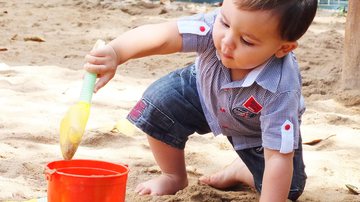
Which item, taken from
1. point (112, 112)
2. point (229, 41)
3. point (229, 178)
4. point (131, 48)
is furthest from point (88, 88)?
point (112, 112)

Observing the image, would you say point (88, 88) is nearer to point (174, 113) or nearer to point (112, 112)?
point (174, 113)

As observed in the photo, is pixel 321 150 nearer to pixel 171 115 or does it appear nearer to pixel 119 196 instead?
pixel 171 115

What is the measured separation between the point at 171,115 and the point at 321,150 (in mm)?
739

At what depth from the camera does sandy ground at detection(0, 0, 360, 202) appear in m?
2.19

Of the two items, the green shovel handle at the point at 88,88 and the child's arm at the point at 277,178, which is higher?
the green shovel handle at the point at 88,88

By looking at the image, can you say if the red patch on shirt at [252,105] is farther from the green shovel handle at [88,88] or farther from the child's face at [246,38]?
the green shovel handle at [88,88]

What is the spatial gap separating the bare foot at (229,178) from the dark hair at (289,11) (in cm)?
61

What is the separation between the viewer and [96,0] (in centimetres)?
662

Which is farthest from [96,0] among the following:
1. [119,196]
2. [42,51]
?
[119,196]

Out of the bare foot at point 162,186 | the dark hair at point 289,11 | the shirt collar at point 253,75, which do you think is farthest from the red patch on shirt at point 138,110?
the dark hair at point 289,11

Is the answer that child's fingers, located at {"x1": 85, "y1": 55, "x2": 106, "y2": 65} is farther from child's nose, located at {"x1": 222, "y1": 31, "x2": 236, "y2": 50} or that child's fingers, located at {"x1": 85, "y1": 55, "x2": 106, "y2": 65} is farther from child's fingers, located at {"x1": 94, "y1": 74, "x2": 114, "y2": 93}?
child's nose, located at {"x1": 222, "y1": 31, "x2": 236, "y2": 50}

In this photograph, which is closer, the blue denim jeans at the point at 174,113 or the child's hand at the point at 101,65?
the child's hand at the point at 101,65

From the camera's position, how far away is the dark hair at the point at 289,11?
64.8 inches

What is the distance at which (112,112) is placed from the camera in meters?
3.01
